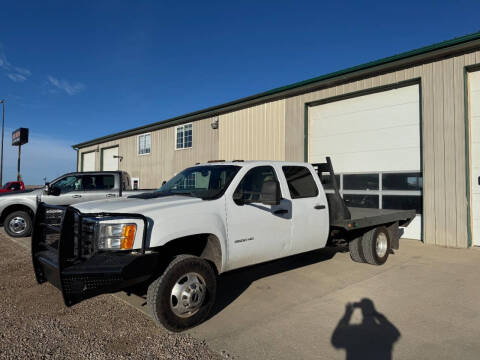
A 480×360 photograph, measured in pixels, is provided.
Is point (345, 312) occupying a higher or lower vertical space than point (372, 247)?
lower

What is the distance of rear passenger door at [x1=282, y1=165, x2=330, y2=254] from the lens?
15.4 feet

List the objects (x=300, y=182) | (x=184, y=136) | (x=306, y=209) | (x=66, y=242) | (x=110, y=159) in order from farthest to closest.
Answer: (x=110, y=159) → (x=184, y=136) → (x=300, y=182) → (x=306, y=209) → (x=66, y=242)

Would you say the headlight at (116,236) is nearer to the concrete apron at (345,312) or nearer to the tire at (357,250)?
the concrete apron at (345,312)

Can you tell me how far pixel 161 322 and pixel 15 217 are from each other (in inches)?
322

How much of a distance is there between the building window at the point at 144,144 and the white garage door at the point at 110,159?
274 centimetres

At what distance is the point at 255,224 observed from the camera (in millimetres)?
4094

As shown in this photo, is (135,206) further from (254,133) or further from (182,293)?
(254,133)

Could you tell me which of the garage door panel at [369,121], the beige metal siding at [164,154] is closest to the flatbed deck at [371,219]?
the garage door panel at [369,121]

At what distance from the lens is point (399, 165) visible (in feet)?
30.8

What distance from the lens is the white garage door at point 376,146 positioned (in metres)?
9.14

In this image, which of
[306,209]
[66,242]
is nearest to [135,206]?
[66,242]

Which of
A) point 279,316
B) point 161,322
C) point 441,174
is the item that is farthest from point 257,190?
point 441,174

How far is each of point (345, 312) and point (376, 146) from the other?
7117 mm

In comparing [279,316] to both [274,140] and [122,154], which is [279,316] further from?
[122,154]
